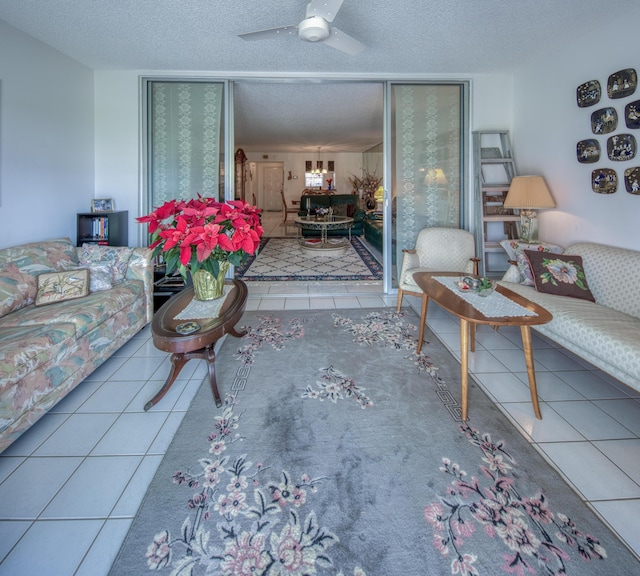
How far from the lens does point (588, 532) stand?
53.4 inches

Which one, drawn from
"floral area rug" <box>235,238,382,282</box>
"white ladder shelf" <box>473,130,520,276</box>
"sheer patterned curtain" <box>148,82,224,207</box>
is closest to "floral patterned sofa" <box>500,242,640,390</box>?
"white ladder shelf" <box>473,130,520,276</box>

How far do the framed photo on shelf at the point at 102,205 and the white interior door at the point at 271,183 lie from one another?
31.2ft

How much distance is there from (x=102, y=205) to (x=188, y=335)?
10.0 feet

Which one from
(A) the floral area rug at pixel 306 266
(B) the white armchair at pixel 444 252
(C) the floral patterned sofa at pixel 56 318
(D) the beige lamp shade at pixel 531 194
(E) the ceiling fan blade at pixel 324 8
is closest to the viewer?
(C) the floral patterned sofa at pixel 56 318

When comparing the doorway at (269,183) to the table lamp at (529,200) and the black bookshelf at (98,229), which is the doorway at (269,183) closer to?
the black bookshelf at (98,229)

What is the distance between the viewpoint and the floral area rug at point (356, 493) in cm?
126

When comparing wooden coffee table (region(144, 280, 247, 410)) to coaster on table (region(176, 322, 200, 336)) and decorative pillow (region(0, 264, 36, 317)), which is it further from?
decorative pillow (region(0, 264, 36, 317))

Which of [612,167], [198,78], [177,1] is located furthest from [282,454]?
[198,78]

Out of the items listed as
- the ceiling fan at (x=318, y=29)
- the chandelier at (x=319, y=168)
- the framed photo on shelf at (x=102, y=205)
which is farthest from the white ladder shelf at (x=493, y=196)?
the chandelier at (x=319, y=168)

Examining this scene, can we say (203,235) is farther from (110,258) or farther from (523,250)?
(523,250)

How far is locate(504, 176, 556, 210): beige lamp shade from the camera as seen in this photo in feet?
11.7

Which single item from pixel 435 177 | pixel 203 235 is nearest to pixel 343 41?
pixel 203 235

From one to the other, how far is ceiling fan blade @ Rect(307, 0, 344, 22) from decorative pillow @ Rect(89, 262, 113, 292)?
8.09ft

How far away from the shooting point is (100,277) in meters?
3.02
